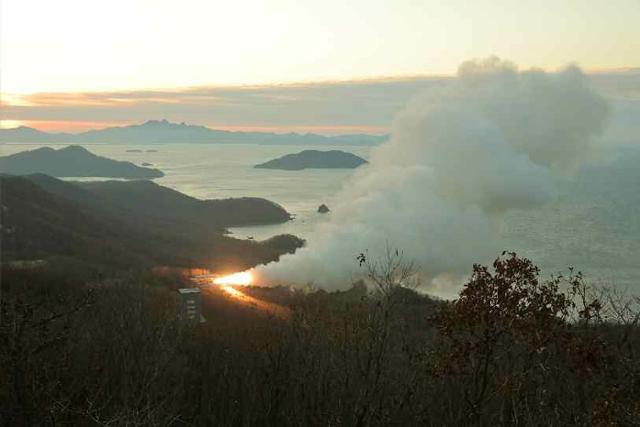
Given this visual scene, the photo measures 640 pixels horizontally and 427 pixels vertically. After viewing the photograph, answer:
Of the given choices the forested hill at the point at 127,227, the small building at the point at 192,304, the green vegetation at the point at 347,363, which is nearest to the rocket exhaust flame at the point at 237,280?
the small building at the point at 192,304

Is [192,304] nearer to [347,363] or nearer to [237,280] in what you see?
[237,280]

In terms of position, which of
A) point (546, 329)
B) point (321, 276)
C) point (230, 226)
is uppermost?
point (546, 329)

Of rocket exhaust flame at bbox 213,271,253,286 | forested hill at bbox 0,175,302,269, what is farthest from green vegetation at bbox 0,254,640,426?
forested hill at bbox 0,175,302,269

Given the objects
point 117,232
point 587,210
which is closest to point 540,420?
point 117,232

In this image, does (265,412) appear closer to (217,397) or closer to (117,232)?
(217,397)

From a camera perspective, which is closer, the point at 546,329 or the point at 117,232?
the point at 546,329

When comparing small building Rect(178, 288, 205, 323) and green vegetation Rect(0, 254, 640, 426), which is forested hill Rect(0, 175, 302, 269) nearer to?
small building Rect(178, 288, 205, 323)

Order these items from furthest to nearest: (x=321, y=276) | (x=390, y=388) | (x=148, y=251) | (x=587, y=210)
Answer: (x=587, y=210)
(x=148, y=251)
(x=321, y=276)
(x=390, y=388)
